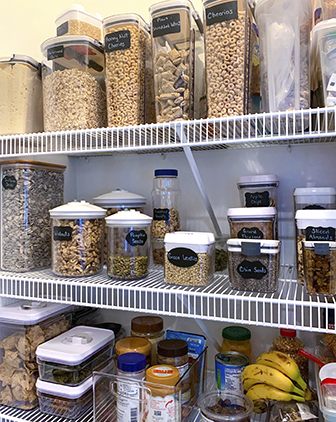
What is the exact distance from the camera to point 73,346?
106 centimetres

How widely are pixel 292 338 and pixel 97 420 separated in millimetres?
615

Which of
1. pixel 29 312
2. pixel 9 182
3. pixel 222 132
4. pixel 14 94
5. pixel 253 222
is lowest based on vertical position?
pixel 29 312

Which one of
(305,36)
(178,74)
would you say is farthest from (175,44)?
(305,36)

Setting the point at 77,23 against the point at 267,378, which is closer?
the point at 267,378

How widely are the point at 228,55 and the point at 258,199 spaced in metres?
0.41

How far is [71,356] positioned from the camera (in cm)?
101

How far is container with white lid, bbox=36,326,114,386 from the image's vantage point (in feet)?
3.34

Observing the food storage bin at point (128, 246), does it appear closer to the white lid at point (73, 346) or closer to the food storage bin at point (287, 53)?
the white lid at point (73, 346)

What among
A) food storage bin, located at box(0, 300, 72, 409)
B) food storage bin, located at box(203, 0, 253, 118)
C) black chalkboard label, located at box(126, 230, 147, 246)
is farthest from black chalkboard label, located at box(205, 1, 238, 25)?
food storage bin, located at box(0, 300, 72, 409)

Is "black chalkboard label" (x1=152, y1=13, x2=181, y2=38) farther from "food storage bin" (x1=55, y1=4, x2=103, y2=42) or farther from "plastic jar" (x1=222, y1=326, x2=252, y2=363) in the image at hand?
"plastic jar" (x1=222, y1=326, x2=252, y2=363)

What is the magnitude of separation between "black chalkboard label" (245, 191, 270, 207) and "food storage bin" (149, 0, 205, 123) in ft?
0.98

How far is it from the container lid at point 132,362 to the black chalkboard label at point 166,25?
92cm

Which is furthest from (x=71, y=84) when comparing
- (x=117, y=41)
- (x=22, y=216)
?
(x=22, y=216)

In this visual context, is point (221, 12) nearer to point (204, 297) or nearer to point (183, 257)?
point (183, 257)
